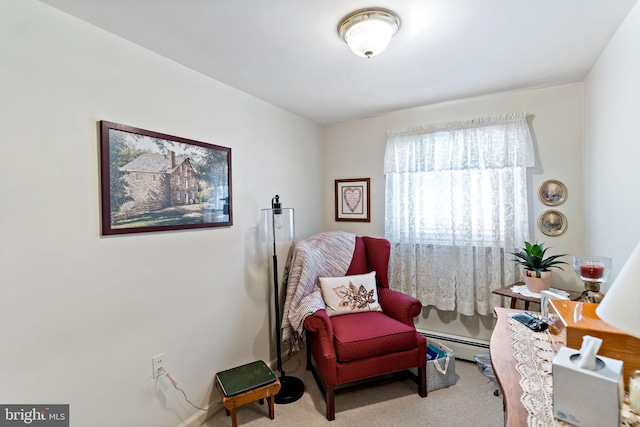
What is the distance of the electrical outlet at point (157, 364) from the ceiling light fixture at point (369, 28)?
210 centimetres

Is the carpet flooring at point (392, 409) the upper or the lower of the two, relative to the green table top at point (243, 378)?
lower

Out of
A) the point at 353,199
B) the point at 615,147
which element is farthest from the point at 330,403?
the point at 615,147

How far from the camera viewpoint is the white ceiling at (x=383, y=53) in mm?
1433

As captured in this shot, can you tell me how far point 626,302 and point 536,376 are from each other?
55 cm

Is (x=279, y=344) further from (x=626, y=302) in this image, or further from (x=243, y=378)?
(x=626, y=302)

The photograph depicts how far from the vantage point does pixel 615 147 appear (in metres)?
1.77

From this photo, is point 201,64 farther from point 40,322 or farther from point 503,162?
point 503,162

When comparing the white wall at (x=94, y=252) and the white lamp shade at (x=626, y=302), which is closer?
the white lamp shade at (x=626, y=302)

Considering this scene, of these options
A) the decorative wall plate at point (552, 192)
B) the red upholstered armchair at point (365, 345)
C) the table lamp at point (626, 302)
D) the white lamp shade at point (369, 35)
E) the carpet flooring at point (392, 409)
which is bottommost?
the carpet flooring at point (392, 409)

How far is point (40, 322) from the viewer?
4.45ft

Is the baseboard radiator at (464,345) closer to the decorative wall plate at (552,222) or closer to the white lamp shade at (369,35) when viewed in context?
the decorative wall plate at (552,222)

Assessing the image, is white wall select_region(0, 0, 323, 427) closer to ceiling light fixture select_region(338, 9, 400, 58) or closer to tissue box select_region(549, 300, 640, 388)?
ceiling light fixture select_region(338, 9, 400, 58)

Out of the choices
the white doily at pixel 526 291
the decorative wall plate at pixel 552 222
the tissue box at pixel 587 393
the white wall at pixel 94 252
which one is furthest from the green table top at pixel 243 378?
the decorative wall plate at pixel 552 222

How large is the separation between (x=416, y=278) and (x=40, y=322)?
2748 mm
